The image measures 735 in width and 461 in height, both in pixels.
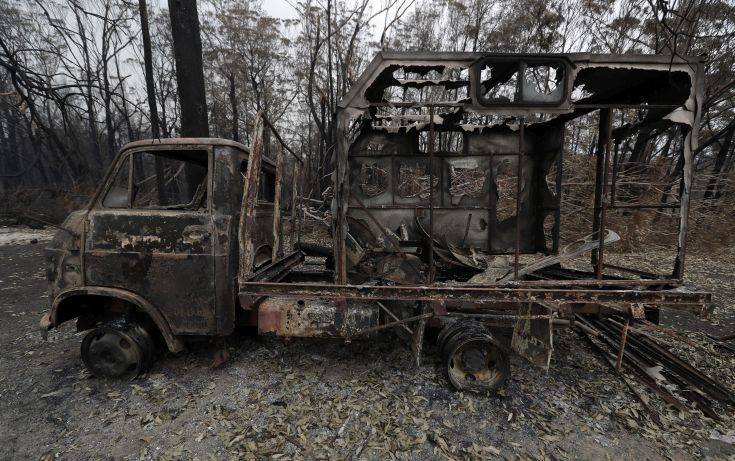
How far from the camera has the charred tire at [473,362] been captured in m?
3.32

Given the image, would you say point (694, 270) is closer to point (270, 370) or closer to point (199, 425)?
point (270, 370)

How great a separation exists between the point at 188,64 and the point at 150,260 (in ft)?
16.2

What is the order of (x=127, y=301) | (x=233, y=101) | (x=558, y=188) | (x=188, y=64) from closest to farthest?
(x=127, y=301), (x=558, y=188), (x=188, y=64), (x=233, y=101)

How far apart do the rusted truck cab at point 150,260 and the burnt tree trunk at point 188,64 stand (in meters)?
3.43

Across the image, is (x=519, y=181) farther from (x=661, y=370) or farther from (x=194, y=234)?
(x=194, y=234)

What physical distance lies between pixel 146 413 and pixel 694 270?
11675mm

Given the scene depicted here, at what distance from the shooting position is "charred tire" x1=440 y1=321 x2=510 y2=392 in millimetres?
3324

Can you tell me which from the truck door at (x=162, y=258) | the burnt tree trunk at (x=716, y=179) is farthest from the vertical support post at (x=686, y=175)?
the burnt tree trunk at (x=716, y=179)

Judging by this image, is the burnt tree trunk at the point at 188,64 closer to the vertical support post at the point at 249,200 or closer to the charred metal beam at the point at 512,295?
the vertical support post at the point at 249,200

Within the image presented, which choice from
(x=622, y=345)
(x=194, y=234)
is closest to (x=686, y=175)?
(x=622, y=345)

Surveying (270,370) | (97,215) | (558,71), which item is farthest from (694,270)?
(97,215)

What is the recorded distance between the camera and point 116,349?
340cm

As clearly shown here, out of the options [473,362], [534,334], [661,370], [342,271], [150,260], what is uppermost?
[150,260]

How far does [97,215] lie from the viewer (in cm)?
337
